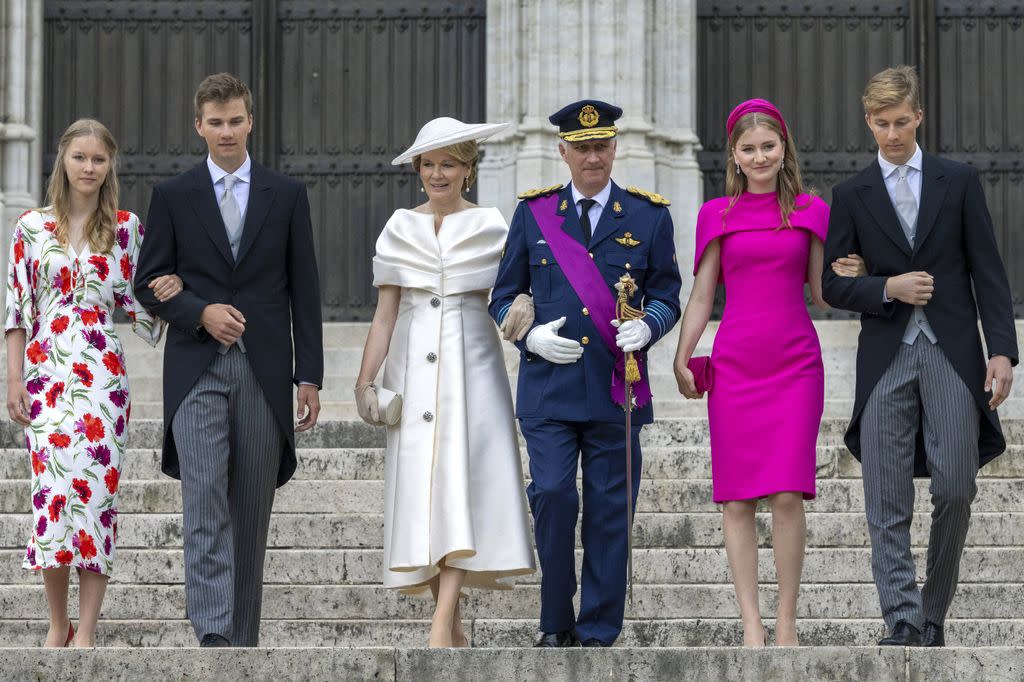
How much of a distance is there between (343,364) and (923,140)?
13.1 feet

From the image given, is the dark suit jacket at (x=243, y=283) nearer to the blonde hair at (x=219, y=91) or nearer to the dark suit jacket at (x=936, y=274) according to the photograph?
the blonde hair at (x=219, y=91)

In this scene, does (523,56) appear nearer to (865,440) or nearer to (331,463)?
(331,463)

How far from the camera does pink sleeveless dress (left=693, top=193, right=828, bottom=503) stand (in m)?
A: 6.19

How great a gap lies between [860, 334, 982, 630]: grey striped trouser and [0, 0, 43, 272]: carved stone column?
717 cm

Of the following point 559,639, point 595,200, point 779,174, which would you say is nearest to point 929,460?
point 779,174

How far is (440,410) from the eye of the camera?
252 inches

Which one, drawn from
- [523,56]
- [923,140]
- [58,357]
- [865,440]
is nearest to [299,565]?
[58,357]

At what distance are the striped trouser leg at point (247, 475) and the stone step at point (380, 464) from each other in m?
2.51

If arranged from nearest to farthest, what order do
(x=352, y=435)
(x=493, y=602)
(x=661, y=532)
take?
(x=493, y=602) → (x=661, y=532) → (x=352, y=435)

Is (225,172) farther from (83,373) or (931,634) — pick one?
(931,634)

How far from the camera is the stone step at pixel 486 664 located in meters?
5.28

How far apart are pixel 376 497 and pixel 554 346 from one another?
2448 millimetres

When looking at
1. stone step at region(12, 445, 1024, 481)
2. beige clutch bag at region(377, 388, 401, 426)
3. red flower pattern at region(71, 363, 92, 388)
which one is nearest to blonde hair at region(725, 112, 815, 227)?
beige clutch bag at region(377, 388, 401, 426)

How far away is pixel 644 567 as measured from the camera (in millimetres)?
7711
